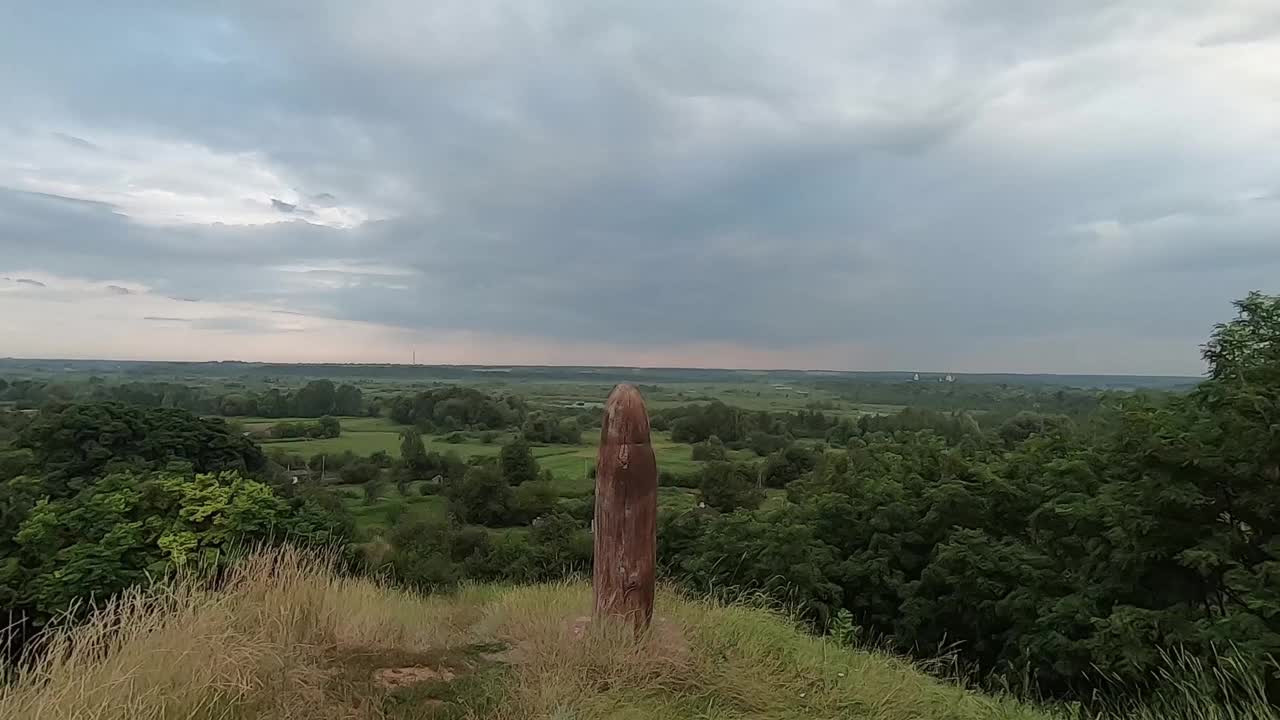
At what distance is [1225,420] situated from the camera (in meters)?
7.32

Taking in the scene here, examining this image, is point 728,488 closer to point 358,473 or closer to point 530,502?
point 530,502

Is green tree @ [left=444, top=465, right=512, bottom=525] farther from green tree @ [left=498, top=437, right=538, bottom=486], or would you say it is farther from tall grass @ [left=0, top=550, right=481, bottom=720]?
tall grass @ [left=0, top=550, right=481, bottom=720]

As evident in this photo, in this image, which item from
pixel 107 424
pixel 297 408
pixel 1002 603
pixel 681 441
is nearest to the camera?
pixel 1002 603

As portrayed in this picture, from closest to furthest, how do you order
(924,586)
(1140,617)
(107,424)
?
1. (1140,617)
2. (924,586)
3. (107,424)

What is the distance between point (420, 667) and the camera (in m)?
5.63

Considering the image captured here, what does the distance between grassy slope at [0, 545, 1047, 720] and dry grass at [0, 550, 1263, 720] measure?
0.01 meters

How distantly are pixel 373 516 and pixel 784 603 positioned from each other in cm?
2435

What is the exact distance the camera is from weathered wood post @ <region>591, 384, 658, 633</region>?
6457 mm

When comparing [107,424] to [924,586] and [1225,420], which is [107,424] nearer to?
[924,586]

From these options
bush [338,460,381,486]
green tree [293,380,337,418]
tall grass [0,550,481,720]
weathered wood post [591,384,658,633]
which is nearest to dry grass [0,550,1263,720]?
tall grass [0,550,481,720]

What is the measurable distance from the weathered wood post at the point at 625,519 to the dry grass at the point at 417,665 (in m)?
0.32

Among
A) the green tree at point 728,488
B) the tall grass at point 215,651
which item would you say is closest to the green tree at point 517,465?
the green tree at point 728,488

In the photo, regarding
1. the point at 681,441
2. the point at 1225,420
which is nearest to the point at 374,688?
the point at 1225,420

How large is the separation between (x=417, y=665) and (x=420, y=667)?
0.13 ft
